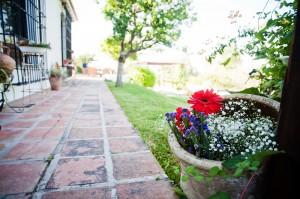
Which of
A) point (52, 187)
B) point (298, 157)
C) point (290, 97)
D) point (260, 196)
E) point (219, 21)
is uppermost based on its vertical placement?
point (219, 21)

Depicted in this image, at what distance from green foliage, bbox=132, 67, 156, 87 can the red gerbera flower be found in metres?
12.6

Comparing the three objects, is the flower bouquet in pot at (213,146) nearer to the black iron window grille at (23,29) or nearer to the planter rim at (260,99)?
the planter rim at (260,99)

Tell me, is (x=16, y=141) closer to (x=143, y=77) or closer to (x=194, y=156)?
(x=194, y=156)

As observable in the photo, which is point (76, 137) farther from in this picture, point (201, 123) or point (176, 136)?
point (201, 123)

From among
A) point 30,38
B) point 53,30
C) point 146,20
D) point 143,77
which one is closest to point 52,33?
point 53,30

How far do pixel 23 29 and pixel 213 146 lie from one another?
5.67m

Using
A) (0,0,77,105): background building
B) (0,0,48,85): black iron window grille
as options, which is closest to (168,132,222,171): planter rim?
(0,0,77,105): background building

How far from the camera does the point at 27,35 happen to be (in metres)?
5.34

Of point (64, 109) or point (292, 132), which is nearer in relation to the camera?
point (292, 132)

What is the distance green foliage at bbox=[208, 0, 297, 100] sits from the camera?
1.52 metres

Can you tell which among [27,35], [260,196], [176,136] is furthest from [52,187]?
[27,35]

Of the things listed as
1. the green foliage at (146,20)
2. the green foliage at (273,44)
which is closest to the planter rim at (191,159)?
the green foliage at (273,44)

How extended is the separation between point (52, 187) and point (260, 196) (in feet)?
3.98

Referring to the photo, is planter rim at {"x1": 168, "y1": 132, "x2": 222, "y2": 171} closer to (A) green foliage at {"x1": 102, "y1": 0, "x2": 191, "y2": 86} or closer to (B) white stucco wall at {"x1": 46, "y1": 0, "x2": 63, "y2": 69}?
(B) white stucco wall at {"x1": 46, "y1": 0, "x2": 63, "y2": 69}
